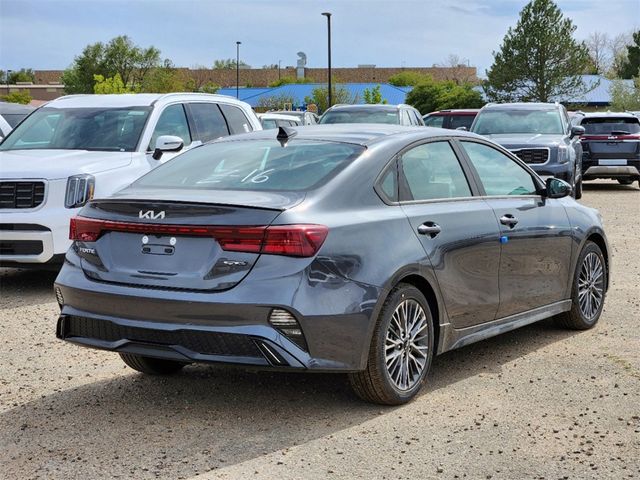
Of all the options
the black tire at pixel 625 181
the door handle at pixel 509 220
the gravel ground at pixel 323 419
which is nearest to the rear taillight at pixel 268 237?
the gravel ground at pixel 323 419

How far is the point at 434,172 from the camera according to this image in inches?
252

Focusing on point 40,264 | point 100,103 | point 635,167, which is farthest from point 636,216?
point 40,264

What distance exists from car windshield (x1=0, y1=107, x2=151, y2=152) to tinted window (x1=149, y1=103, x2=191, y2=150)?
0.18m

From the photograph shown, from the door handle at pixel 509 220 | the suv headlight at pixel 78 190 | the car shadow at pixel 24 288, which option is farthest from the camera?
the suv headlight at pixel 78 190

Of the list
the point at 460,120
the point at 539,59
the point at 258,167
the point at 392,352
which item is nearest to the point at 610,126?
the point at 460,120

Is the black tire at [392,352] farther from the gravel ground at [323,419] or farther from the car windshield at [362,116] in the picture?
the car windshield at [362,116]

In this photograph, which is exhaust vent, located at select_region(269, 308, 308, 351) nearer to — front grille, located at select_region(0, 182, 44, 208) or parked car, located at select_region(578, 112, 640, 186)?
front grille, located at select_region(0, 182, 44, 208)

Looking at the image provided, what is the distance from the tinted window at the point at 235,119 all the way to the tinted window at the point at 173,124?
0.77 metres

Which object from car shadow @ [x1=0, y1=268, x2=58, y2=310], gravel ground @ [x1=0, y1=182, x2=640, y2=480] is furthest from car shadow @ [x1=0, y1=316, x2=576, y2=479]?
car shadow @ [x1=0, y1=268, x2=58, y2=310]

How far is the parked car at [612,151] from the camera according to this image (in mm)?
24023

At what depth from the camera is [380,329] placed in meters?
5.48

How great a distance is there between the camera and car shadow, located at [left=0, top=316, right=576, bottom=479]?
15.9 ft

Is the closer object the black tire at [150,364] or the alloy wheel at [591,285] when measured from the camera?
the black tire at [150,364]

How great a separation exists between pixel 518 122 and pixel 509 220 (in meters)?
13.6
